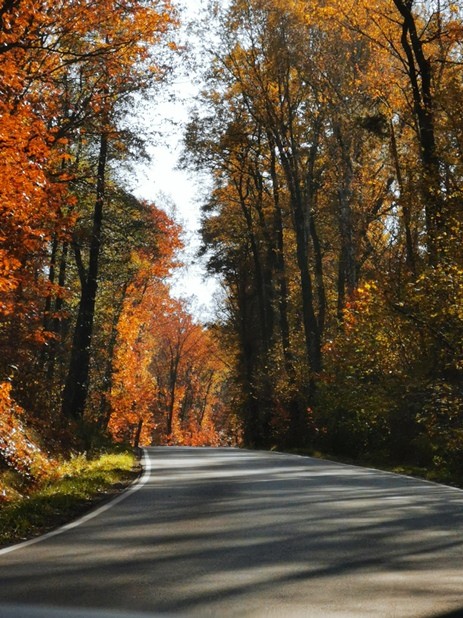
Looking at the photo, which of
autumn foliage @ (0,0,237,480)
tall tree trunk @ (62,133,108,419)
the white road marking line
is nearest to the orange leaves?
autumn foliage @ (0,0,237,480)

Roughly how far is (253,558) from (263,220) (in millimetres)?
35467

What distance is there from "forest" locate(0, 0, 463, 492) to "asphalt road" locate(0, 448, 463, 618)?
4.27 metres

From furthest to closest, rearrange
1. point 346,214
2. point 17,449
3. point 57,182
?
1. point 346,214
2. point 57,182
3. point 17,449

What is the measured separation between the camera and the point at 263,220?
4378 centimetres

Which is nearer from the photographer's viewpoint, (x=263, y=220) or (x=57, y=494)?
(x=57, y=494)

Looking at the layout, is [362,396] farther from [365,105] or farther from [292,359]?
[292,359]

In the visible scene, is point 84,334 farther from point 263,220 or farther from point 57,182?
point 263,220

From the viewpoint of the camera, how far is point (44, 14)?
17203mm

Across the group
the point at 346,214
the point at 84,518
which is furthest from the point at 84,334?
the point at 84,518

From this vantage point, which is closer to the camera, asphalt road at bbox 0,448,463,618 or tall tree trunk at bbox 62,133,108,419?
asphalt road at bbox 0,448,463,618

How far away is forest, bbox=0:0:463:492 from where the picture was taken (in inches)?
714

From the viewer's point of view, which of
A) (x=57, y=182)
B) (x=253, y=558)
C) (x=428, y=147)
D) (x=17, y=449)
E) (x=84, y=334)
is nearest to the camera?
(x=253, y=558)

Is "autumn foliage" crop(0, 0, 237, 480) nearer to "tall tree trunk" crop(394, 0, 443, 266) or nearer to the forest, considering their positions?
the forest

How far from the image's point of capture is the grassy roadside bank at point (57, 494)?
1166 centimetres
